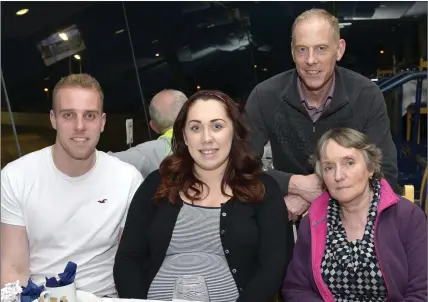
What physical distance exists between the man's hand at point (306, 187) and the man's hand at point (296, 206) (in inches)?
0.8

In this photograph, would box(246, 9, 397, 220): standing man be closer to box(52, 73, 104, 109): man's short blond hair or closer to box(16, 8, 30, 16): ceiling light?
box(52, 73, 104, 109): man's short blond hair

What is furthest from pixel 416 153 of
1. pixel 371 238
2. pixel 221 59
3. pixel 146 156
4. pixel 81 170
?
pixel 81 170

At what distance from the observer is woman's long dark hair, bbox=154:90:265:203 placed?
192cm

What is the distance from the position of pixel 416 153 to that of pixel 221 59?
2.60m

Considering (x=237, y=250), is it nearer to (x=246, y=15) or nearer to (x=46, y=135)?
(x=46, y=135)

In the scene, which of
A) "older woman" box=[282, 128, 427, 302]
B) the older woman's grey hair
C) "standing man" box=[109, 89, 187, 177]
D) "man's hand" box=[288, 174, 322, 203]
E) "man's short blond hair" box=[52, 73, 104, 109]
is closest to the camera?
"older woman" box=[282, 128, 427, 302]

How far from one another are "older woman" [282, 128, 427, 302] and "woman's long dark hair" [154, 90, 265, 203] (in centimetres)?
25

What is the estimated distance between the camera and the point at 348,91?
2250 millimetres

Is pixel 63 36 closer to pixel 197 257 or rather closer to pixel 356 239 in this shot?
pixel 197 257

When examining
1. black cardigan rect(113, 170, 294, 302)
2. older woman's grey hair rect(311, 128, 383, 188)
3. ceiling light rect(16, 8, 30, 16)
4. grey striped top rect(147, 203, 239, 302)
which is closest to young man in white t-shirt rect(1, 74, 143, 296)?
black cardigan rect(113, 170, 294, 302)

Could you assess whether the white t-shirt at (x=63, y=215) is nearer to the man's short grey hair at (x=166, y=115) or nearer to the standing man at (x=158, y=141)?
the standing man at (x=158, y=141)

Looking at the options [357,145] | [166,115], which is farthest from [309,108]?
[166,115]

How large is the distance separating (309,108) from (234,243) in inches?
30.9

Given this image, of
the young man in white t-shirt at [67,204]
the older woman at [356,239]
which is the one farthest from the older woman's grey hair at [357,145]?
the young man in white t-shirt at [67,204]
